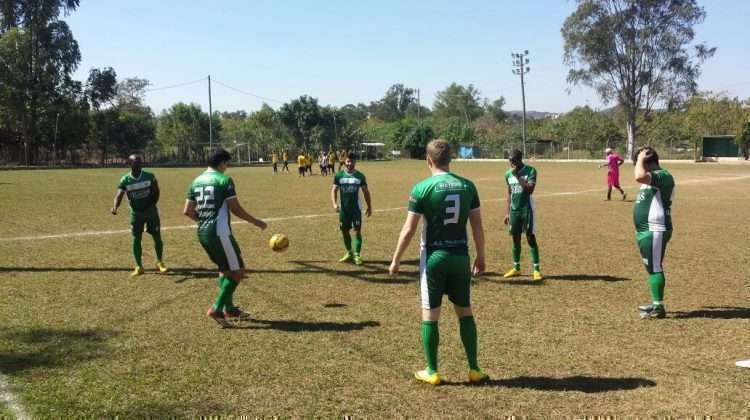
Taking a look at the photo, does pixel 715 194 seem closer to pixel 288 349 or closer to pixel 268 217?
pixel 268 217

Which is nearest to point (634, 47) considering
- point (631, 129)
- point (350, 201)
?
point (631, 129)

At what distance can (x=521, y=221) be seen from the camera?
980 centimetres

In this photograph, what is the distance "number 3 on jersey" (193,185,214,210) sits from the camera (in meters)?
7.01

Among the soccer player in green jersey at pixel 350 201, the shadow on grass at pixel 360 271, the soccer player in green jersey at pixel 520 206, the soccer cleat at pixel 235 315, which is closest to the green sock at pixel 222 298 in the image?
the soccer cleat at pixel 235 315

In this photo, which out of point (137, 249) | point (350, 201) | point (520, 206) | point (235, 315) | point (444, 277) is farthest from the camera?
point (350, 201)

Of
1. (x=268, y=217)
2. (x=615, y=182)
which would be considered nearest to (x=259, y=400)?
(x=268, y=217)

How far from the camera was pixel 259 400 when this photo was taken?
4.99 m

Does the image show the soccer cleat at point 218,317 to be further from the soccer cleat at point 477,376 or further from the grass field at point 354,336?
the soccer cleat at point 477,376

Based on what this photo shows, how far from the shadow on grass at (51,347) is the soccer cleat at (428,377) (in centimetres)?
332

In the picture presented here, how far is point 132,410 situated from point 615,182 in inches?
851

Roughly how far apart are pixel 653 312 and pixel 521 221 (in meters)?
2.84

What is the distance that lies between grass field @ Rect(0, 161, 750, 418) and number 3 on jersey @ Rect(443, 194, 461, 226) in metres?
1.53

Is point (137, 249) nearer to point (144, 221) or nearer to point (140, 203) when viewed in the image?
point (144, 221)

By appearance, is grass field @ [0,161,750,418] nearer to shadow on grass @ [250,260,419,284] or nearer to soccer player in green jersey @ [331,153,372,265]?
shadow on grass @ [250,260,419,284]
